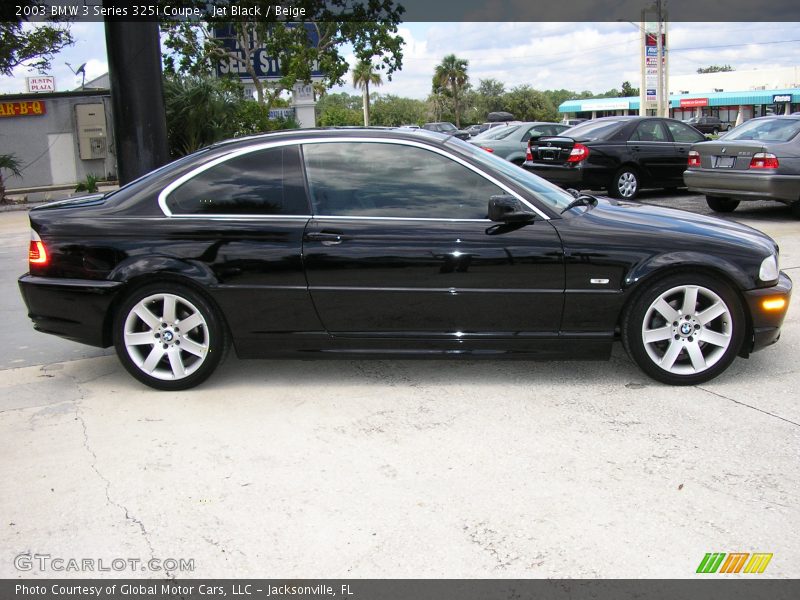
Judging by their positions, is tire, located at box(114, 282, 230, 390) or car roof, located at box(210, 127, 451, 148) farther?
car roof, located at box(210, 127, 451, 148)

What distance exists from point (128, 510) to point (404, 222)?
90.4 inches

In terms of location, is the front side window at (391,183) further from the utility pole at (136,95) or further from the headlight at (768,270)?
the utility pole at (136,95)

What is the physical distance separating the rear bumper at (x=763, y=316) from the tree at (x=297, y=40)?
23680 millimetres

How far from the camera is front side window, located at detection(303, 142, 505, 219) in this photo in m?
4.74

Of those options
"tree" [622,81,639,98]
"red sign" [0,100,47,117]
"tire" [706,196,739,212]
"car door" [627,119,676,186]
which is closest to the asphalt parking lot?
"tire" [706,196,739,212]

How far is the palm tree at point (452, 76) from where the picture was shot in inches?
3145

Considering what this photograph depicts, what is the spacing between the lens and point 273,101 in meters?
28.7

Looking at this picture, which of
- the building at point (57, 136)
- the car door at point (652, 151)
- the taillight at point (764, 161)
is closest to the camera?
the taillight at point (764, 161)

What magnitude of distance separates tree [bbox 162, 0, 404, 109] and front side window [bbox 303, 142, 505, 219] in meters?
22.6

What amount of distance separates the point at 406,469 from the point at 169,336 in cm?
194

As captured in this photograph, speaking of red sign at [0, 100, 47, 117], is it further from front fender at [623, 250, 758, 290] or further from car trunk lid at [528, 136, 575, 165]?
front fender at [623, 250, 758, 290]

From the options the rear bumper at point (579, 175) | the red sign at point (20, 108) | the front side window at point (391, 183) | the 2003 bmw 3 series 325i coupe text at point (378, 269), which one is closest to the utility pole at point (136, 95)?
the 2003 bmw 3 series 325i coupe text at point (378, 269)
